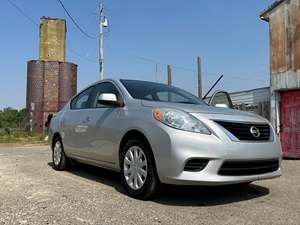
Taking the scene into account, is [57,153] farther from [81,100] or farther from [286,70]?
[286,70]

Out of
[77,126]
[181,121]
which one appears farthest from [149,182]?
[77,126]

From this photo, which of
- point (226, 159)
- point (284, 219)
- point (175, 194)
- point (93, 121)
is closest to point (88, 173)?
point (93, 121)

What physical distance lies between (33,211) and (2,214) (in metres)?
0.32

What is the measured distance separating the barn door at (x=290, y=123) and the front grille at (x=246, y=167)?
6899mm

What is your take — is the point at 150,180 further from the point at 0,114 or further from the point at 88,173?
the point at 0,114

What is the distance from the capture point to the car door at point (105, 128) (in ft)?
18.6

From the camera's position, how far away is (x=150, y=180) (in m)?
4.87

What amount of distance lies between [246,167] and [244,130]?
17.0 inches

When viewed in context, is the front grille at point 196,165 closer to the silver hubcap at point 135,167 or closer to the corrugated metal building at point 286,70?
the silver hubcap at point 135,167

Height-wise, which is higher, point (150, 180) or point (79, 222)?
point (150, 180)

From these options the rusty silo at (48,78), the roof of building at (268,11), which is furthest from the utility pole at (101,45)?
the roof of building at (268,11)

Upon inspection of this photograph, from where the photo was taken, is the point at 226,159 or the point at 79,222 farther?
the point at 226,159

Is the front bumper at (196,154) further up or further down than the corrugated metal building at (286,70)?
further down

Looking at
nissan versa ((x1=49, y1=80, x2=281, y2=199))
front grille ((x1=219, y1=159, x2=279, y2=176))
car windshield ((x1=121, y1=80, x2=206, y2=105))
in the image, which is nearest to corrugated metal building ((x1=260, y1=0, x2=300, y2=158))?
car windshield ((x1=121, y1=80, x2=206, y2=105))
